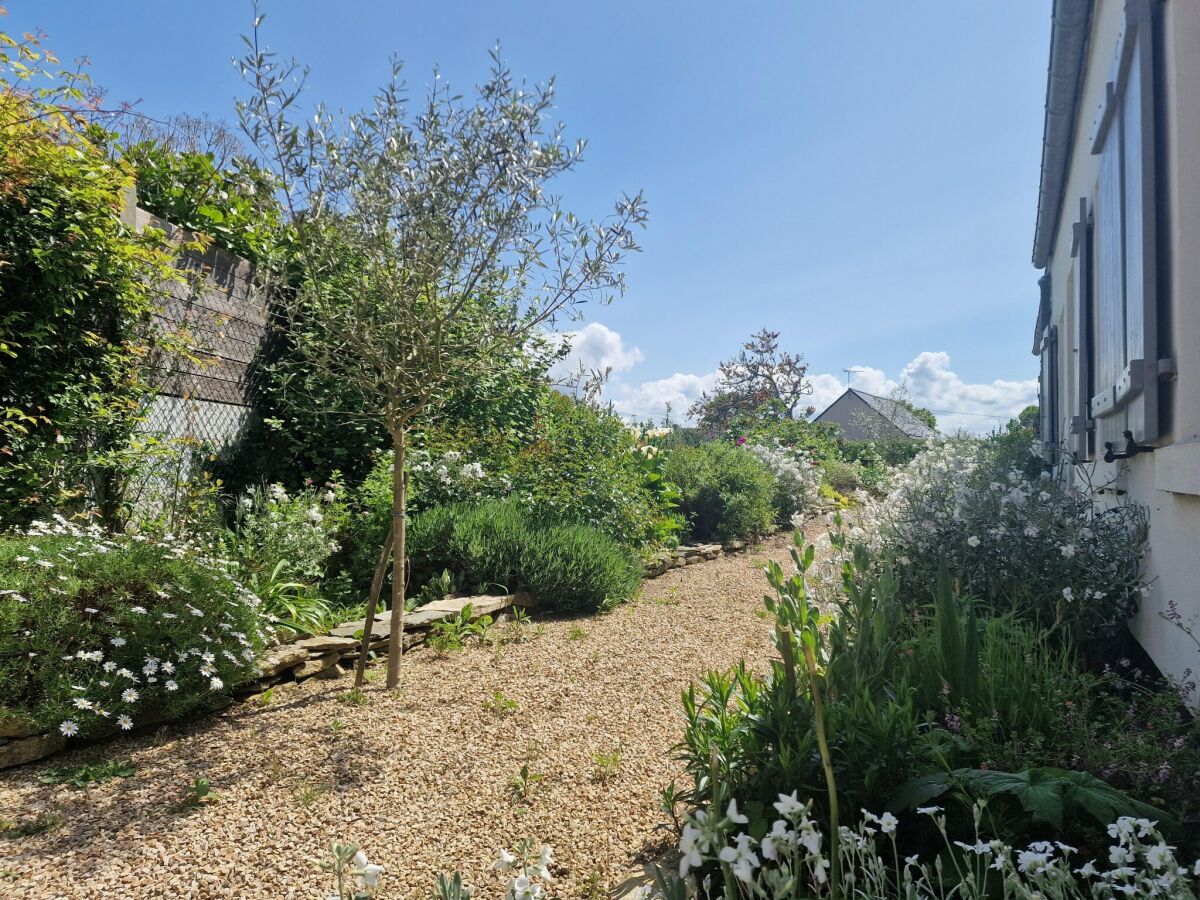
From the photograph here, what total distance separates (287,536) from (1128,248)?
16.4ft

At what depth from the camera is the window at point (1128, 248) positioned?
2.53 m

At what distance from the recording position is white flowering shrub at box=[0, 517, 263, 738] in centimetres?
300

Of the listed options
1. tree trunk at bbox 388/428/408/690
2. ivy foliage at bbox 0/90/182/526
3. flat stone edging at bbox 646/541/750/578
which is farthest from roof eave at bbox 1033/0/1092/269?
ivy foliage at bbox 0/90/182/526

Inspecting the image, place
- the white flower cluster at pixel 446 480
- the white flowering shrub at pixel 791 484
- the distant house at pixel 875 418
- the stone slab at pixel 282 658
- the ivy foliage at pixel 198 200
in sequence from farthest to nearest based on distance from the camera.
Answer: the distant house at pixel 875 418, the white flowering shrub at pixel 791 484, the white flower cluster at pixel 446 480, the ivy foliage at pixel 198 200, the stone slab at pixel 282 658

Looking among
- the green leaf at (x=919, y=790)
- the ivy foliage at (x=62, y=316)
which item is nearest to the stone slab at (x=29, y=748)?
the ivy foliage at (x=62, y=316)

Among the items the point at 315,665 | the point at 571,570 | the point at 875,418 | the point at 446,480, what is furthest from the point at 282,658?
the point at 875,418

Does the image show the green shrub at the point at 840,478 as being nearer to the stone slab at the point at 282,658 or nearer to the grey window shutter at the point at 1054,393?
the grey window shutter at the point at 1054,393

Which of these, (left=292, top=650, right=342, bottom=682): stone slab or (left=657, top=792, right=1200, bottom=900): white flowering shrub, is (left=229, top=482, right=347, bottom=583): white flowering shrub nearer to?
(left=292, top=650, right=342, bottom=682): stone slab

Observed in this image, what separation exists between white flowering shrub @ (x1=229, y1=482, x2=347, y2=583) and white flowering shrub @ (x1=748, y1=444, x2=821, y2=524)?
7.10 m

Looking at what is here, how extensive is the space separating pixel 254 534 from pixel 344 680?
164 centimetres

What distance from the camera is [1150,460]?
3029 millimetres

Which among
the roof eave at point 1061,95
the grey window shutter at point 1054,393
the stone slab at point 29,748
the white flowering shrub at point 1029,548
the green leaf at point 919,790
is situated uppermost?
the roof eave at point 1061,95

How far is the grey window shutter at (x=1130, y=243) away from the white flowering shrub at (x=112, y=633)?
12.8ft

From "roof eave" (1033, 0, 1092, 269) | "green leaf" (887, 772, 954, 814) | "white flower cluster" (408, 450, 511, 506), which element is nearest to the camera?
"green leaf" (887, 772, 954, 814)
